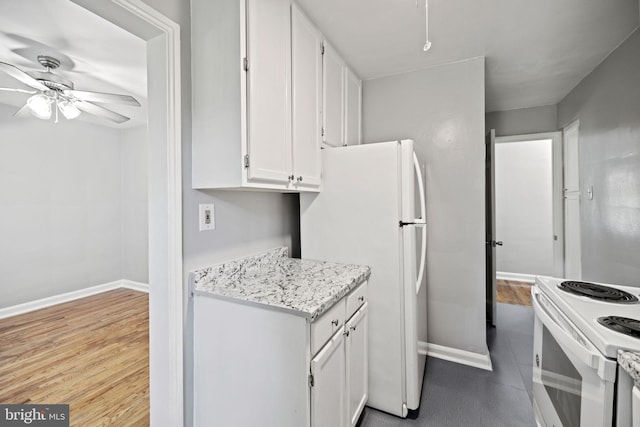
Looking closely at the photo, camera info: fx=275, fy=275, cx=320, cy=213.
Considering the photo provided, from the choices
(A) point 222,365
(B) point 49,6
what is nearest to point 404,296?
(A) point 222,365

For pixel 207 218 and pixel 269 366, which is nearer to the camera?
pixel 269 366

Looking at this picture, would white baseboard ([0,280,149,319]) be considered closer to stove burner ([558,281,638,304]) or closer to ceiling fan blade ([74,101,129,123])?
ceiling fan blade ([74,101,129,123])

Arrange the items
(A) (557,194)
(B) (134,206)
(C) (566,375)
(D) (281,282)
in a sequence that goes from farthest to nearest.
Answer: (B) (134,206) → (A) (557,194) → (D) (281,282) → (C) (566,375)

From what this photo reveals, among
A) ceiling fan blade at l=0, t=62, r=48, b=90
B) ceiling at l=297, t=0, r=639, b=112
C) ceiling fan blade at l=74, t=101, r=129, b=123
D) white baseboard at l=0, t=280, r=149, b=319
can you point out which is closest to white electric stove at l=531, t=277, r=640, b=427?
ceiling at l=297, t=0, r=639, b=112

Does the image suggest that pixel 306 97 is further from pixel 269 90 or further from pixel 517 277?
pixel 517 277

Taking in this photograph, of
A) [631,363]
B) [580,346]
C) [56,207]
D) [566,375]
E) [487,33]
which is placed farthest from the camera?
[56,207]

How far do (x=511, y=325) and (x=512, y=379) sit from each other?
1.08 metres

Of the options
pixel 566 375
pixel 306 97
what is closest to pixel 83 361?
pixel 306 97

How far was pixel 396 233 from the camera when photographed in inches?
63.1

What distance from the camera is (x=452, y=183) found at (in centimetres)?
229

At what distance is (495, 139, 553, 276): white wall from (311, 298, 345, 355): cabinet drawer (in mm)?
4189

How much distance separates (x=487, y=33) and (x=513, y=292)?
352 cm

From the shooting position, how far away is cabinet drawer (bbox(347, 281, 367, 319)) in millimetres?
1429

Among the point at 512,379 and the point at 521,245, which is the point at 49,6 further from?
the point at 521,245
